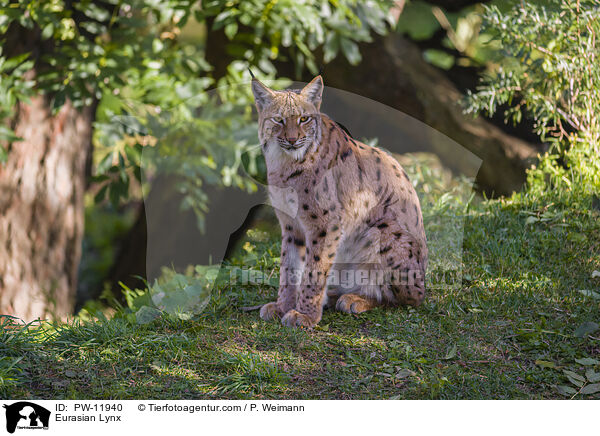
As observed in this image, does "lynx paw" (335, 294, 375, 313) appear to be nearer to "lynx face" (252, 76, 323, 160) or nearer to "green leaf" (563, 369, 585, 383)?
"lynx face" (252, 76, 323, 160)

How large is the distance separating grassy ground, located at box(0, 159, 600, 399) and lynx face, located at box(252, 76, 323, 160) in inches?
55.6

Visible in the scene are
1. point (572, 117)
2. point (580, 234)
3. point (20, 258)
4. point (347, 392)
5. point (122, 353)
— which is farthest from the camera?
point (20, 258)

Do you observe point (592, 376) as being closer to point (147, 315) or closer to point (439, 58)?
point (147, 315)

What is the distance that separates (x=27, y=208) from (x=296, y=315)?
15.6 feet

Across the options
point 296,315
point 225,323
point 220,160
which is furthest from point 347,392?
point 220,160

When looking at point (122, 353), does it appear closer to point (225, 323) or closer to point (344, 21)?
point (225, 323)

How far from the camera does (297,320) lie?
4586mm

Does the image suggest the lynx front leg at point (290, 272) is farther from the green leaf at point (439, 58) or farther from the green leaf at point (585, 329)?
the green leaf at point (439, 58)

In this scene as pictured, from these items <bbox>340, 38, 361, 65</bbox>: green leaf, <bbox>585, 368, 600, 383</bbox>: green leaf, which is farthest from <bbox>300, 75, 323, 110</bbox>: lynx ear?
<bbox>340, 38, 361, 65</bbox>: green leaf

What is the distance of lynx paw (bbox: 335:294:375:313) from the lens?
491cm

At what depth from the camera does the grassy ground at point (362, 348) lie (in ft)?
13.0

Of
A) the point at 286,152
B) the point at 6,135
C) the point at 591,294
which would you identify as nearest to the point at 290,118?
the point at 286,152

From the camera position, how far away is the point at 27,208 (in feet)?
25.3

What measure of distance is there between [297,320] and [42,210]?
15.7 ft
